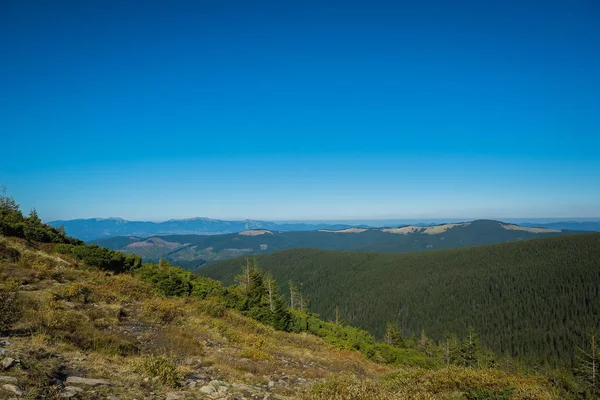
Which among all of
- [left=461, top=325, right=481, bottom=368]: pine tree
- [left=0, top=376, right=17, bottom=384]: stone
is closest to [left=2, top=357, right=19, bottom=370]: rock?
[left=0, top=376, right=17, bottom=384]: stone

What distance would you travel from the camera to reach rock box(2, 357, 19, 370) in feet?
22.0

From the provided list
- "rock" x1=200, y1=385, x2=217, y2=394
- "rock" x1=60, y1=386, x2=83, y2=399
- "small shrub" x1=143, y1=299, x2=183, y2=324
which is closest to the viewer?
"rock" x1=60, y1=386, x2=83, y2=399

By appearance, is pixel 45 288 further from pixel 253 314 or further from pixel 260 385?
pixel 253 314

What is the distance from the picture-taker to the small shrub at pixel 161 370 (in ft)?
28.5

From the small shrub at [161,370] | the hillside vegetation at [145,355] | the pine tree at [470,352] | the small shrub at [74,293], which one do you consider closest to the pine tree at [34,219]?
the hillside vegetation at [145,355]

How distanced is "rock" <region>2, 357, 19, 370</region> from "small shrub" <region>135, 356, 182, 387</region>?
121 inches

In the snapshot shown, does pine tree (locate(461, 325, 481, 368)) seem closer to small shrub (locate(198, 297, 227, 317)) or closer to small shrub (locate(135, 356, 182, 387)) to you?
small shrub (locate(198, 297, 227, 317))

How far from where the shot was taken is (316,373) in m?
14.6

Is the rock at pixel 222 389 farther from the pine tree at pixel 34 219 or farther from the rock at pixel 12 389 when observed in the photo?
the pine tree at pixel 34 219

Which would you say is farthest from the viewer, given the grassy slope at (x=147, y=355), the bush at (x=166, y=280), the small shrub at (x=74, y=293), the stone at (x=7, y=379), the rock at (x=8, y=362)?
the bush at (x=166, y=280)

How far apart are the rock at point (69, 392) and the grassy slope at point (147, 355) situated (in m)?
0.16

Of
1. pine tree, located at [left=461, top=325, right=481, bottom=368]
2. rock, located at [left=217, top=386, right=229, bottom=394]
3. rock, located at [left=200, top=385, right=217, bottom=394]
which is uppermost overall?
rock, located at [left=200, top=385, right=217, bottom=394]

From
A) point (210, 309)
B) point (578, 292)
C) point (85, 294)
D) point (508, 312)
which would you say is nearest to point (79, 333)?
point (85, 294)

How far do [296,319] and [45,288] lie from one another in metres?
23.9
